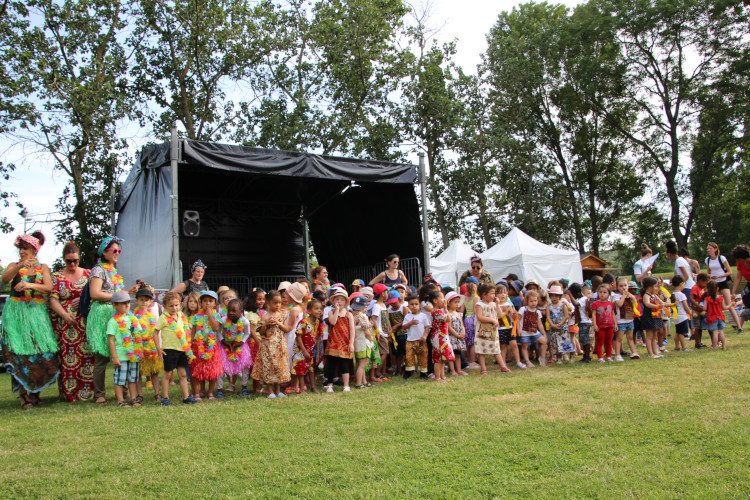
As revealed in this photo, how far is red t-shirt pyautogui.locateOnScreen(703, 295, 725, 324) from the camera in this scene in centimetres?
779

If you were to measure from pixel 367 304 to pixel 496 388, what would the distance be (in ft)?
6.19

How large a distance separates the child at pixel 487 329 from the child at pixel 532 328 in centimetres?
55

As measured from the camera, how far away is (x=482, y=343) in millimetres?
6969

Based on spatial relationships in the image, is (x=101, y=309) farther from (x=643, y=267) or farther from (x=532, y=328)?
(x=643, y=267)

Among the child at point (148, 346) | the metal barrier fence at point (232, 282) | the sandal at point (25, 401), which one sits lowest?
the sandal at point (25, 401)

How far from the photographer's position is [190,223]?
12.4 meters

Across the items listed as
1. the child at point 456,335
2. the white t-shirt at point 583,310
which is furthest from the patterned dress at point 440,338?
the white t-shirt at point 583,310

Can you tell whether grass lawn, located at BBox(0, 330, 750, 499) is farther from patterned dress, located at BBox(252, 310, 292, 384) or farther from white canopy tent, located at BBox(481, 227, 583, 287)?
white canopy tent, located at BBox(481, 227, 583, 287)

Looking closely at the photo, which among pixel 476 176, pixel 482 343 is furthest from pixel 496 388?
pixel 476 176

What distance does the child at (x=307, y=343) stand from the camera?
20.1 ft

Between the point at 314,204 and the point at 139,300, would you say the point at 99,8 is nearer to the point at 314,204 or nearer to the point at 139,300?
the point at 314,204

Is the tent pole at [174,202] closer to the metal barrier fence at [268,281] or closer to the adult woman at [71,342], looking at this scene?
the adult woman at [71,342]

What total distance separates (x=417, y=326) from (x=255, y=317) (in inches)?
74.4

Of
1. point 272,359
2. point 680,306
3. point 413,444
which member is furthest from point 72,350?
point 680,306
